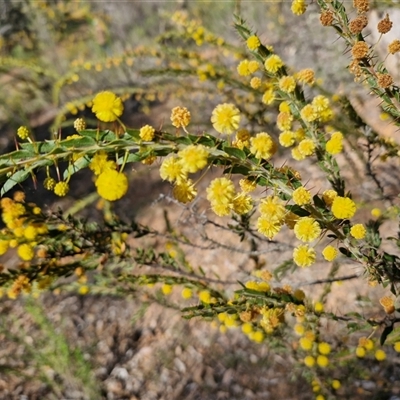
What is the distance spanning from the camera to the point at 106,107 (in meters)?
1.04

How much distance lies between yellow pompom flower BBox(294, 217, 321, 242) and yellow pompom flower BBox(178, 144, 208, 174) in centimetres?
33

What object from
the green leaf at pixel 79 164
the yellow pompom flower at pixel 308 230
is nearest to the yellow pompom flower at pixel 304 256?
the yellow pompom flower at pixel 308 230

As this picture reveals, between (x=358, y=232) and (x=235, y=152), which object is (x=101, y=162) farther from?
(x=358, y=232)

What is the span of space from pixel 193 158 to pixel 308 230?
0.37 metres

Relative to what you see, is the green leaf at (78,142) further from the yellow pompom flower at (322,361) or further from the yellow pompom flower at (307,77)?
the yellow pompom flower at (322,361)

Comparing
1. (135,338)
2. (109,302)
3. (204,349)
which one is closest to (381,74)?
(204,349)

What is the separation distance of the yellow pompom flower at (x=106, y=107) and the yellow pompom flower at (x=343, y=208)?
629 millimetres

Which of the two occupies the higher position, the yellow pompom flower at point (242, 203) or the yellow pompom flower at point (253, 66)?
the yellow pompom flower at point (253, 66)

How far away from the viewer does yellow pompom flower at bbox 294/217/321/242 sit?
104 cm

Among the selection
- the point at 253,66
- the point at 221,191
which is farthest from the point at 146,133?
the point at 253,66

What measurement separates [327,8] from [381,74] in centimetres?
28

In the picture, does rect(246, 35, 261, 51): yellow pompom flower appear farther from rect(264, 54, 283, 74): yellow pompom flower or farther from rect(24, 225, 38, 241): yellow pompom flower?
rect(24, 225, 38, 241): yellow pompom flower

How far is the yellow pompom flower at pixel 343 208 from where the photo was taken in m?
1.06

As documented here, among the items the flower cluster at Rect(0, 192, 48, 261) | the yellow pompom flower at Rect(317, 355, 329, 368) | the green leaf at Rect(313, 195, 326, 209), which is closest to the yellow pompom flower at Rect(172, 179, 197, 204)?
the green leaf at Rect(313, 195, 326, 209)
